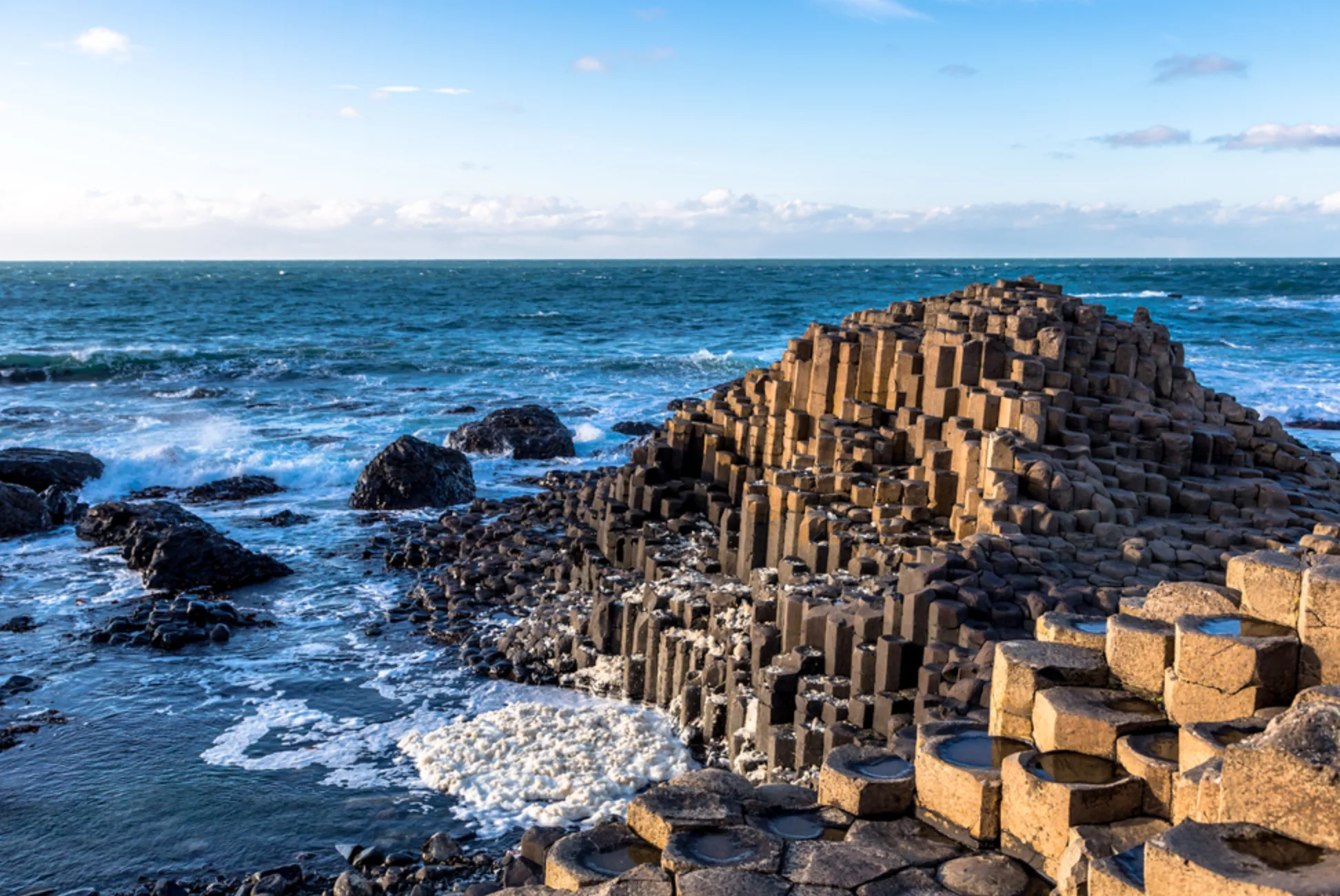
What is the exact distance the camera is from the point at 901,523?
10.6m

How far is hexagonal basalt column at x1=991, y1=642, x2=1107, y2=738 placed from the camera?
5465 mm

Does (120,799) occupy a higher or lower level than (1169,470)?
lower

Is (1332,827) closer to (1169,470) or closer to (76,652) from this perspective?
(1169,470)

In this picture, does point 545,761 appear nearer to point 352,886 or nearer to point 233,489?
point 352,886

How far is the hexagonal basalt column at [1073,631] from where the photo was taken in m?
5.72

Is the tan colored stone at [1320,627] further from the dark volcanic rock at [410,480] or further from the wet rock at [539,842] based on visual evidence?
the dark volcanic rock at [410,480]

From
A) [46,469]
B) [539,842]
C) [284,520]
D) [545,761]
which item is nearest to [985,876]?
[539,842]

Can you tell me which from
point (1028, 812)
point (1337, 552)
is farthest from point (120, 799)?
point (1337, 552)

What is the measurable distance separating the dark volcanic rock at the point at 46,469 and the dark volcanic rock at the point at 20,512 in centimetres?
146

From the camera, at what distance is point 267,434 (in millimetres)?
26156

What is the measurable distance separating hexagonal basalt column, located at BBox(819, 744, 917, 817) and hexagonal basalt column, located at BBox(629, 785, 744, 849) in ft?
1.67

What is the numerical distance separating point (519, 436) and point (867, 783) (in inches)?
736

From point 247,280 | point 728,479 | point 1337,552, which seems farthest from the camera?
point 247,280

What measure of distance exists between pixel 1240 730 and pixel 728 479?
30.8 ft
